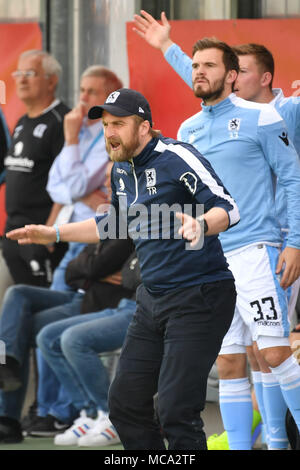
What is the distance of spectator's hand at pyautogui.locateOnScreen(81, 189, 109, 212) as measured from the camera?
741 centimetres

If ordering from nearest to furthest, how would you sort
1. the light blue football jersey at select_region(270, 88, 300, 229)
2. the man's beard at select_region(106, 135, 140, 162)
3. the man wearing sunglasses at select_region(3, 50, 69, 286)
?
the man's beard at select_region(106, 135, 140, 162) → the light blue football jersey at select_region(270, 88, 300, 229) → the man wearing sunglasses at select_region(3, 50, 69, 286)

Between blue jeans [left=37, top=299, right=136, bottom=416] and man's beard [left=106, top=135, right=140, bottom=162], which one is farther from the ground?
man's beard [left=106, top=135, right=140, bottom=162]

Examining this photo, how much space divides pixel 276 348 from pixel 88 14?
164 inches

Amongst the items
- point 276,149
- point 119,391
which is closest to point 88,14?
point 276,149

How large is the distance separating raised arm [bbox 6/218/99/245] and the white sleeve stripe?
59 cm

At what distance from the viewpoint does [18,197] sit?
7.75 meters

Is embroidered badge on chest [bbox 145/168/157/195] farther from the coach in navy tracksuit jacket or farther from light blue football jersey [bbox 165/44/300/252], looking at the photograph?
light blue football jersey [bbox 165/44/300/252]

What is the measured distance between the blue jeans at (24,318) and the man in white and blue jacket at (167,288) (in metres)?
2.59

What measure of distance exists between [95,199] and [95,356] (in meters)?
1.37

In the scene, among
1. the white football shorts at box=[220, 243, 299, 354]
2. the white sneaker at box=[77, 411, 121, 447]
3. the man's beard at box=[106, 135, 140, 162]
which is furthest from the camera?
the white sneaker at box=[77, 411, 121, 447]

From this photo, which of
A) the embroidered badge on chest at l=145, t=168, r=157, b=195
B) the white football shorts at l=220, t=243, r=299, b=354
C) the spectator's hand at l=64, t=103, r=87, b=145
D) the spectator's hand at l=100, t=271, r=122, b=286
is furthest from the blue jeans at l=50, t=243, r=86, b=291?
the embroidered badge on chest at l=145, t=168, r=157, b=195

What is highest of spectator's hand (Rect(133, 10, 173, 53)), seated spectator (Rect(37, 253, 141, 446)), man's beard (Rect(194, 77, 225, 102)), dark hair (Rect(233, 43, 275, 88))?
spectator's hand (Rect(133, 10, 173, 53))

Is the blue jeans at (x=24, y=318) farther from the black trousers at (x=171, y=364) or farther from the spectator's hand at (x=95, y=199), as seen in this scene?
the black trousers at (x=171, y=364)

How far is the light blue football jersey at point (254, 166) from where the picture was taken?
5.12 meters
